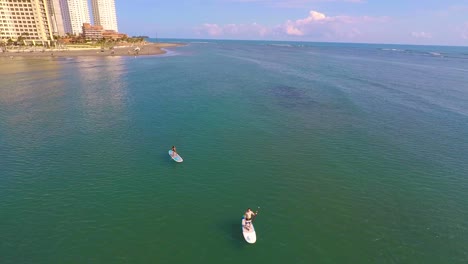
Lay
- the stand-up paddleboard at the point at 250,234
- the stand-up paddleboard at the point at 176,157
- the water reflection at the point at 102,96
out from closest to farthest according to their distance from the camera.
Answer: the stand-up paddleboard at the point at 250,234 < the stand-up paddleboard at the point at 176,157 < the water reflection at the point at 102,96

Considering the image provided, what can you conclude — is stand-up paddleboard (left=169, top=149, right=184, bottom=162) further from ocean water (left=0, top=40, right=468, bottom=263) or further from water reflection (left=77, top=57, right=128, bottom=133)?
water reflection (left=77, top=57, right=128, bottom=133)

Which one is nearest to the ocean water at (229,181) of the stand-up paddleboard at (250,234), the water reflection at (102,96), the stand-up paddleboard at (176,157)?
the stand-up paddleboard at (250,234)

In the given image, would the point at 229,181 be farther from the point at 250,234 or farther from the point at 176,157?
the point at 250,234

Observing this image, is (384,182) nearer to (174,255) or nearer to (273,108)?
(174,255)

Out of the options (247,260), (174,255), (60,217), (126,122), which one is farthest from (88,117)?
(247,260)

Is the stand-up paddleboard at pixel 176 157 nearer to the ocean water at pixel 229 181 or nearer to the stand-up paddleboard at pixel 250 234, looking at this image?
the ocean water at pixel 229 181

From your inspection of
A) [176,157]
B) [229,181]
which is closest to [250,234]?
[229,181]

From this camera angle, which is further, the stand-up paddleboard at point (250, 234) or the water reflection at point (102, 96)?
the water reflection at point (102, 96)

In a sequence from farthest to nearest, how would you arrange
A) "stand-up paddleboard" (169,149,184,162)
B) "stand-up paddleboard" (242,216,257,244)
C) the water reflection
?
the water reflection, "stand-up paddleboard" (169,149,184,162), "stand-up paddleboard" (242,216,257,244)

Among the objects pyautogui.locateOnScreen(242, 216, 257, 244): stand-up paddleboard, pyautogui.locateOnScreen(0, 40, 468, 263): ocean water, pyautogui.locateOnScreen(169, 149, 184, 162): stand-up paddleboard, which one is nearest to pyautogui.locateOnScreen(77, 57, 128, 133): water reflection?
pyautogui.locateOnScreen(0, 40, 468, 263): ocean water
